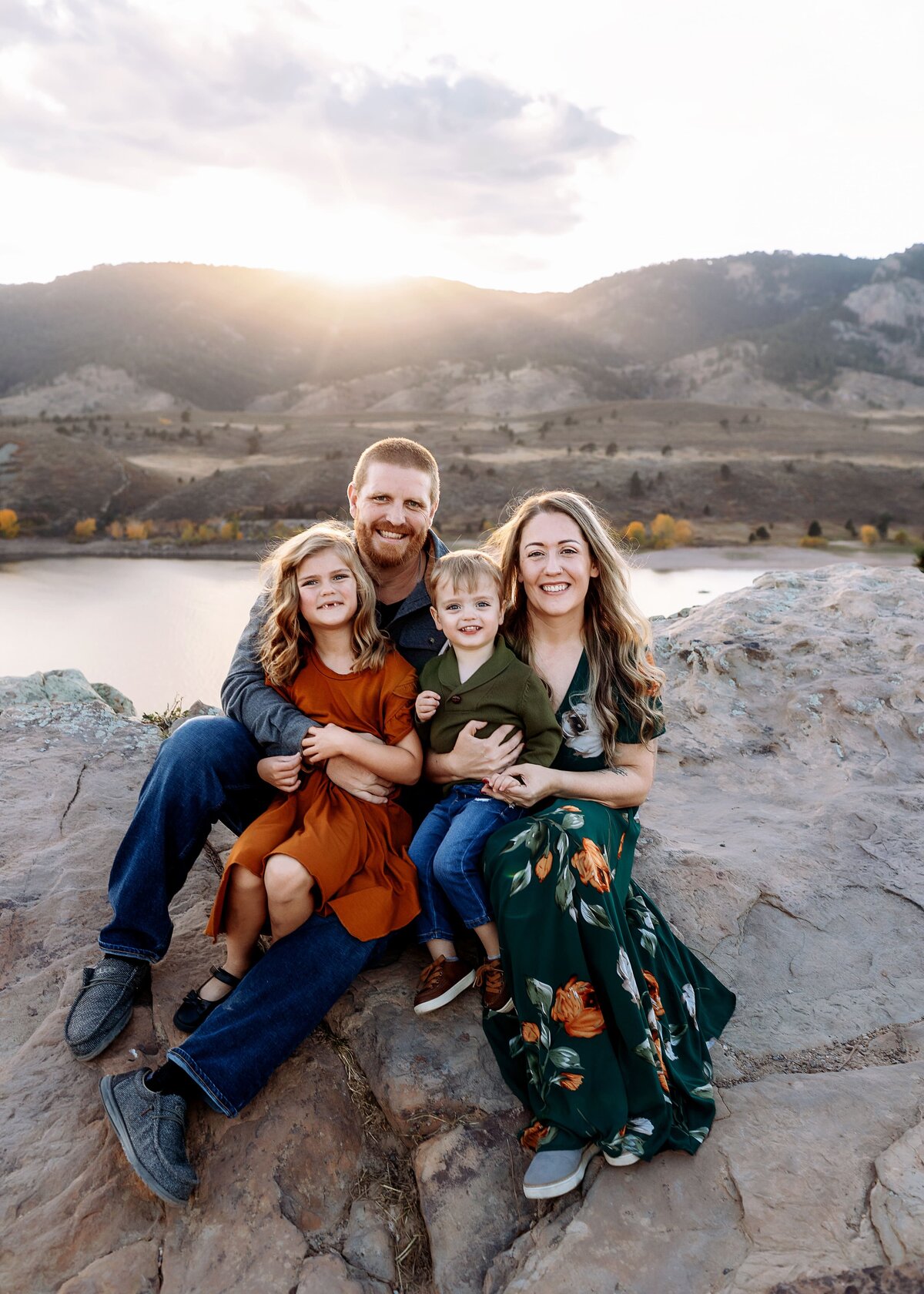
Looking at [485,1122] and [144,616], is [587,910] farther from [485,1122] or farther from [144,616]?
[144,616]

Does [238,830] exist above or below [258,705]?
below

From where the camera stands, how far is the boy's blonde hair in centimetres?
272

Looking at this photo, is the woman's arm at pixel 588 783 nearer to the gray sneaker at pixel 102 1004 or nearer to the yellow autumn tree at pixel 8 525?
the gray sneaker at pixel 102 1004

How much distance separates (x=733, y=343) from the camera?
76.3 m

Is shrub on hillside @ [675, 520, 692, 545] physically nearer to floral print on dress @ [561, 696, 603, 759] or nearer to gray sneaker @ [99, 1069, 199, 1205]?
floral print on dress @ [561, 696, 603, 759]

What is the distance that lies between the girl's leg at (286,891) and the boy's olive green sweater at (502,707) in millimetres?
641

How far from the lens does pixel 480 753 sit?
8.65 feet

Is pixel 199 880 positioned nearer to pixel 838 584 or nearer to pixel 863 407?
pixel 838 584

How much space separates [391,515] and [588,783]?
130cm

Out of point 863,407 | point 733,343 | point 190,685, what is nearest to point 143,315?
point 733,343

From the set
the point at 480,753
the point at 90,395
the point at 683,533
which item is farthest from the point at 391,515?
the point at 90,395

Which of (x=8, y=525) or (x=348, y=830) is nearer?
(x=348, y=830)

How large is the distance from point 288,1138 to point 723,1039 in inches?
53.5

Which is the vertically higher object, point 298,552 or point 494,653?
point 298,552
